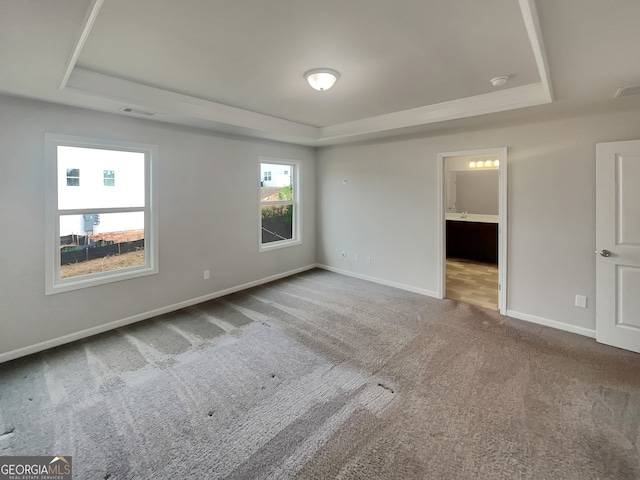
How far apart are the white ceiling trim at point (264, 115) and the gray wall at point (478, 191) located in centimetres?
424

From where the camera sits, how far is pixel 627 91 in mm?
2572

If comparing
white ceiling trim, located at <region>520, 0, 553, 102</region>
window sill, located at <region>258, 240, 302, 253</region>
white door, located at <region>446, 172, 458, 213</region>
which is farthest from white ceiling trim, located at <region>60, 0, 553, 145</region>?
white door, located at <region>446, 172, 458, 213</region>

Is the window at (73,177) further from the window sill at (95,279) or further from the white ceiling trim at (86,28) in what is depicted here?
the white ceiling trim at (86,28)

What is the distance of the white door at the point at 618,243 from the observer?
287 centimetres

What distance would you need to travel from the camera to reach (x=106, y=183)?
3512 mm

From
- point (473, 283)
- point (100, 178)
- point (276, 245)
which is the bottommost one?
point (473, 283)

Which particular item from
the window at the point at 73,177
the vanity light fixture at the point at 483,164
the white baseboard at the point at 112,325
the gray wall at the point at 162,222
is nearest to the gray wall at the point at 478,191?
the vanity light fixture at the point at 483,164

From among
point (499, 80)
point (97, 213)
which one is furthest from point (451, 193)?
point (97, 213)

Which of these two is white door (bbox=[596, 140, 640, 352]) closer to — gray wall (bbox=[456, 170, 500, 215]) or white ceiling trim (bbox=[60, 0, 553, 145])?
white ceiling trim (bbox=[60, 0, 553, 145])

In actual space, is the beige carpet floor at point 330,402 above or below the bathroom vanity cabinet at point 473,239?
below

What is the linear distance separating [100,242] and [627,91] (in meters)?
5.36

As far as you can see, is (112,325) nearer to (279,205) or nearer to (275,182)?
(279,205)

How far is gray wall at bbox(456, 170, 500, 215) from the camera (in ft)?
23.6

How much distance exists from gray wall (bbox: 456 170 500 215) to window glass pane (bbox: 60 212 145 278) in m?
7.01
